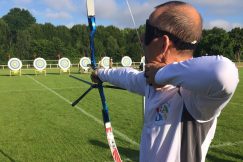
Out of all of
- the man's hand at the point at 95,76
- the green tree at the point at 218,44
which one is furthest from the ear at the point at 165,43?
the green tree at the point at 218,44

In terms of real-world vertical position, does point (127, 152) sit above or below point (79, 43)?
below

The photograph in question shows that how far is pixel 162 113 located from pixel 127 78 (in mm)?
549

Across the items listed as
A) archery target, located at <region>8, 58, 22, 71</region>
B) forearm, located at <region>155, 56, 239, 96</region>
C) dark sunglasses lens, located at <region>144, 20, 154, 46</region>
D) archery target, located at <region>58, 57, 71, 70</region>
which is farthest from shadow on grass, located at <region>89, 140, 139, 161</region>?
archery target, located at <region>58, 57, 71, 70</region>

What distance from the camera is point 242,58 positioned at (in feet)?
162

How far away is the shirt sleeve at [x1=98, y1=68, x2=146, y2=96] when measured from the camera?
1741mm

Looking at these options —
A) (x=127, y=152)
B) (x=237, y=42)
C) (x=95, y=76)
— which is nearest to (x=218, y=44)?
(x=237, y=42)

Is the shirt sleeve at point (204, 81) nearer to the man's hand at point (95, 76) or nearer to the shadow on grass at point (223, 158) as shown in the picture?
the man's hand at point (95, 76)

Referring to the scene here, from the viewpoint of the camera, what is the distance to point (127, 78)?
1.84 meters

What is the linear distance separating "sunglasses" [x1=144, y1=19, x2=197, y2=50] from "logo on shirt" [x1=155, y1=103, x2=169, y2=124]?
0.22 meters

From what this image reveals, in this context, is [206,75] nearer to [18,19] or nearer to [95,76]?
[95,76]

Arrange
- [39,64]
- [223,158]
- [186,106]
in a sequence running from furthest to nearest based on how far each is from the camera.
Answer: [39,64] → [223,158] → [186,106]

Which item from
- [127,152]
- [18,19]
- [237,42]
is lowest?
[127,152]

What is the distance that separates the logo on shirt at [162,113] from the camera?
1307mm

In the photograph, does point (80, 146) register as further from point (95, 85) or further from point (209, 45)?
point (209, 45)
